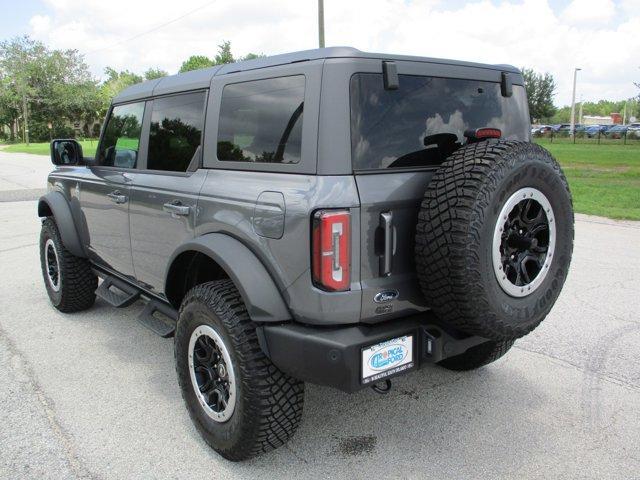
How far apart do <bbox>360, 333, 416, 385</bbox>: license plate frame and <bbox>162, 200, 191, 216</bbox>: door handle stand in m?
1.29

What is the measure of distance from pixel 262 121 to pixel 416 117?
2.44ft

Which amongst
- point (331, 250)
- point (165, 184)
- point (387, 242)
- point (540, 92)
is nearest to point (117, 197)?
point (165, 184)

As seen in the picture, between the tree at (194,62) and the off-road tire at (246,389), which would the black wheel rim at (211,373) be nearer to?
the off-road tire at (246,389)

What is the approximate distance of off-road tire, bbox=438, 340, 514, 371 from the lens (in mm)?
3363

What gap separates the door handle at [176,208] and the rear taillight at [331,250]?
1.00 meters

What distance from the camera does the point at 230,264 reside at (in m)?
2.50

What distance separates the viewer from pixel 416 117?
2.60 m

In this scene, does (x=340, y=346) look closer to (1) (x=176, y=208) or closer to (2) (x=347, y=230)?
(2) (x=347, y=230)

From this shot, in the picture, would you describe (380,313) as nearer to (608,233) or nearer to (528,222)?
(528,222)

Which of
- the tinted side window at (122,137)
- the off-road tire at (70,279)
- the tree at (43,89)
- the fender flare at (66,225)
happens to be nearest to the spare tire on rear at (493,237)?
the tinted side window at (122,137)

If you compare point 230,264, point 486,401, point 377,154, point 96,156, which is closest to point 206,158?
point 230,264

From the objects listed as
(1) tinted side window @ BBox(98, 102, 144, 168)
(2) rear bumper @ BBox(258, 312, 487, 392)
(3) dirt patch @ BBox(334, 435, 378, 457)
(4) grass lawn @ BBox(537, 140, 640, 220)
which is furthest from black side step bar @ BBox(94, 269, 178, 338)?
(4) grass lawn @ BBox(537, 140, 640, 220)

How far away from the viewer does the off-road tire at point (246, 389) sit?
8.14ft

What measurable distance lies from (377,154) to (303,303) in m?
0.74
